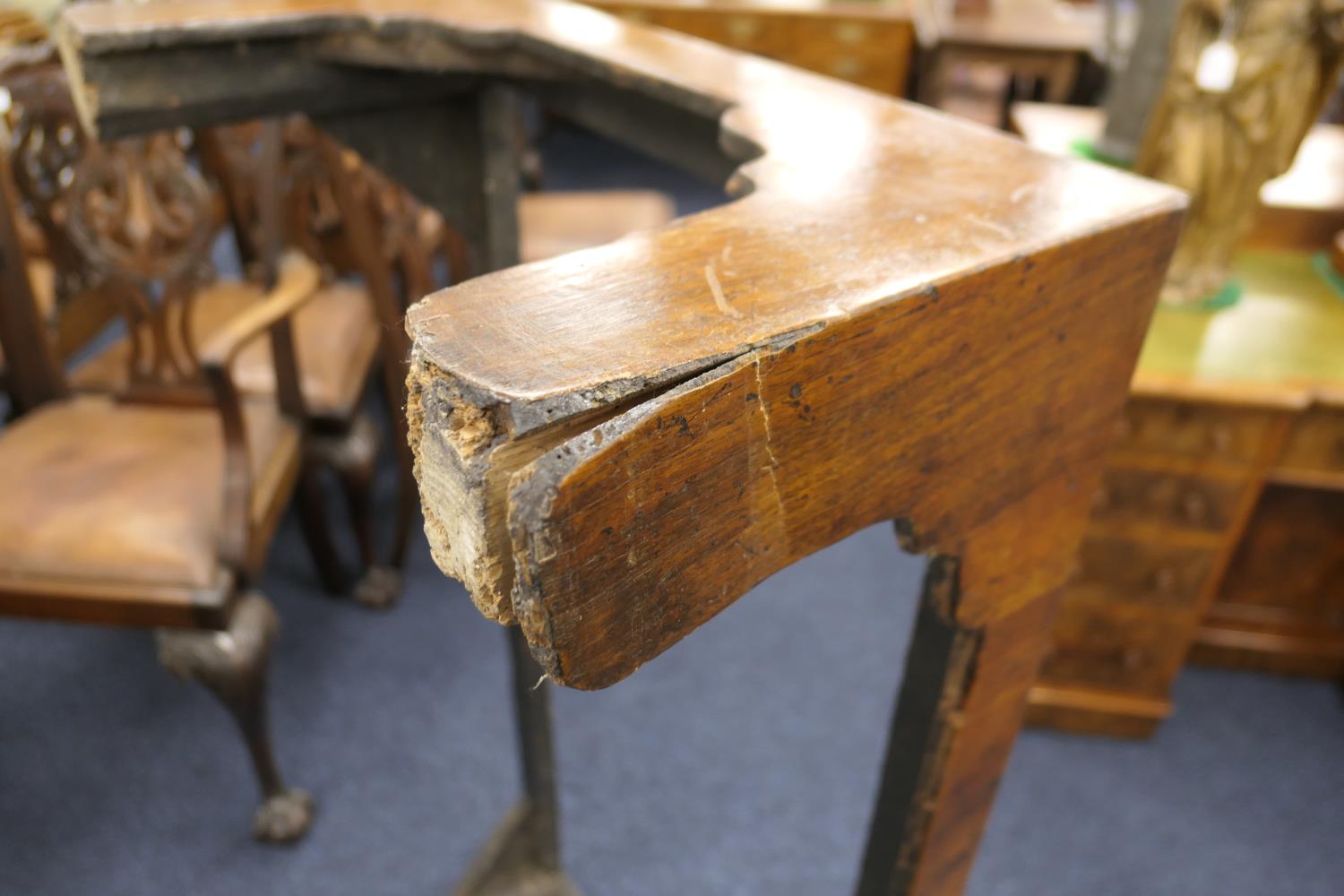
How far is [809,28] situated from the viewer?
3.72m

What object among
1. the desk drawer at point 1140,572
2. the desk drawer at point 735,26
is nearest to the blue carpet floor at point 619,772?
the desk drawer at point 1140,572

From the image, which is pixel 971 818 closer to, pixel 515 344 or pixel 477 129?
pixel 515 344

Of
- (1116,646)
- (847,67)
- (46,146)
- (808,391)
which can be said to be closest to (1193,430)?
(1116,646)

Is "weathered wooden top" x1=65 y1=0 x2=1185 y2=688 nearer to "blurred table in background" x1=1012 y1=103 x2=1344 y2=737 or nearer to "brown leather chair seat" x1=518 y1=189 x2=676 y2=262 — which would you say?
"blurred table in background" x1=1012 y1=103 x2=1344 y2=737

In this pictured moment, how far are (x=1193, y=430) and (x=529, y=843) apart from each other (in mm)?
1285

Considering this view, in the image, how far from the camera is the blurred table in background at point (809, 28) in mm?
3711

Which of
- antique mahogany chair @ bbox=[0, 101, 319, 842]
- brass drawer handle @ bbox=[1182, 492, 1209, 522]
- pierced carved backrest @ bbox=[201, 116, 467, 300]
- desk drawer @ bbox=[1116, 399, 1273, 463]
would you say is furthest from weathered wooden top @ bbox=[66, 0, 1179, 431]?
brass drawer handle @ bbox=[1182, 492, 1209, 522]

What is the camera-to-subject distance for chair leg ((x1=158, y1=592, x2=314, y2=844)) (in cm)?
154

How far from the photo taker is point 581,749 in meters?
1.92

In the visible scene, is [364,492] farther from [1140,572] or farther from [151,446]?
[1140,572]

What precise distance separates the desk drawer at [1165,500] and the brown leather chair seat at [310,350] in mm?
1486

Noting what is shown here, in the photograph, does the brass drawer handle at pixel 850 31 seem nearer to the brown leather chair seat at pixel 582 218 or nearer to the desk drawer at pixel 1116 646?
the brown leather chair seat at pixel 582 218

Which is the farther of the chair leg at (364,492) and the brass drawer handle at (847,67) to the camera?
the brass drawer handle at (847,67)

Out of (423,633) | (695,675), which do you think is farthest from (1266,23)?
(423,633)
